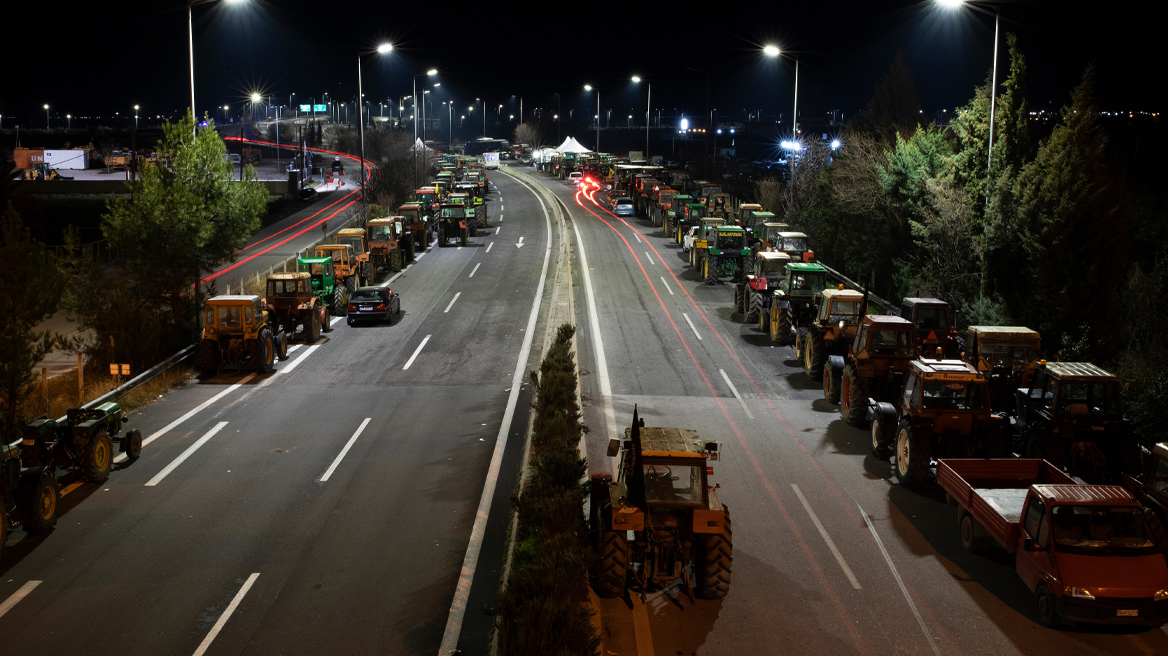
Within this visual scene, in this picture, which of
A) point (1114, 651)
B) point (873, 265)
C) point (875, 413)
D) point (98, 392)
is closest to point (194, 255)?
point (98, 392)

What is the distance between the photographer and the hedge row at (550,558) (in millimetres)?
9758

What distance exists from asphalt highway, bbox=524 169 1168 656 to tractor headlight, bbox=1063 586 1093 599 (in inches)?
27.1

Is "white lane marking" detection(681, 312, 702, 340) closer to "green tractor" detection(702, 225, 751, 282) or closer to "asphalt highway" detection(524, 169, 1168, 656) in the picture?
"asphalt highway" detection(524, 169, 1168, 656)

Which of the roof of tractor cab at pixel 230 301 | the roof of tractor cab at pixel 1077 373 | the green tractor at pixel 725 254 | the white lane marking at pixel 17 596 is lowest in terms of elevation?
the white lane marking at pixel 17 596

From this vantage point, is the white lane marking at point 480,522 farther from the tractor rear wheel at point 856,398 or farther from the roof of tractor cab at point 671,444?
the tractor rear wheel at point 856,398

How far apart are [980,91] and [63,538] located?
97.2ft

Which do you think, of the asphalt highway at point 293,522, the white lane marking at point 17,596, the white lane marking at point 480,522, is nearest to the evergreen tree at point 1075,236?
the white lane marking at point 480,522

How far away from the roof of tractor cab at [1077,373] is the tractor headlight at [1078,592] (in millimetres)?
5815

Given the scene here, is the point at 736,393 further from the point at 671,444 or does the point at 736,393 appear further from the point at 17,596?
the point at 17,596

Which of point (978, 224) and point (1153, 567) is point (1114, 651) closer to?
point (1153, 567)

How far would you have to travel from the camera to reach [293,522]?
14695 millimetres

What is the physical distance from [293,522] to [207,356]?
11.0 meters

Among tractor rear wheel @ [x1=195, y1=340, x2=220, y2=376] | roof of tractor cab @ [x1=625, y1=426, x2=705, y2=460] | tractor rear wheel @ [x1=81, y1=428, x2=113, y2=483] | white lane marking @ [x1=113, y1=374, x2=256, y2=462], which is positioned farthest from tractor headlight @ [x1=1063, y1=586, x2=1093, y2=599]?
tractor rear wheel @ [x1=195, y1=340, x2=220, y2=376]

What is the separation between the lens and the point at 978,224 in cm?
3067
